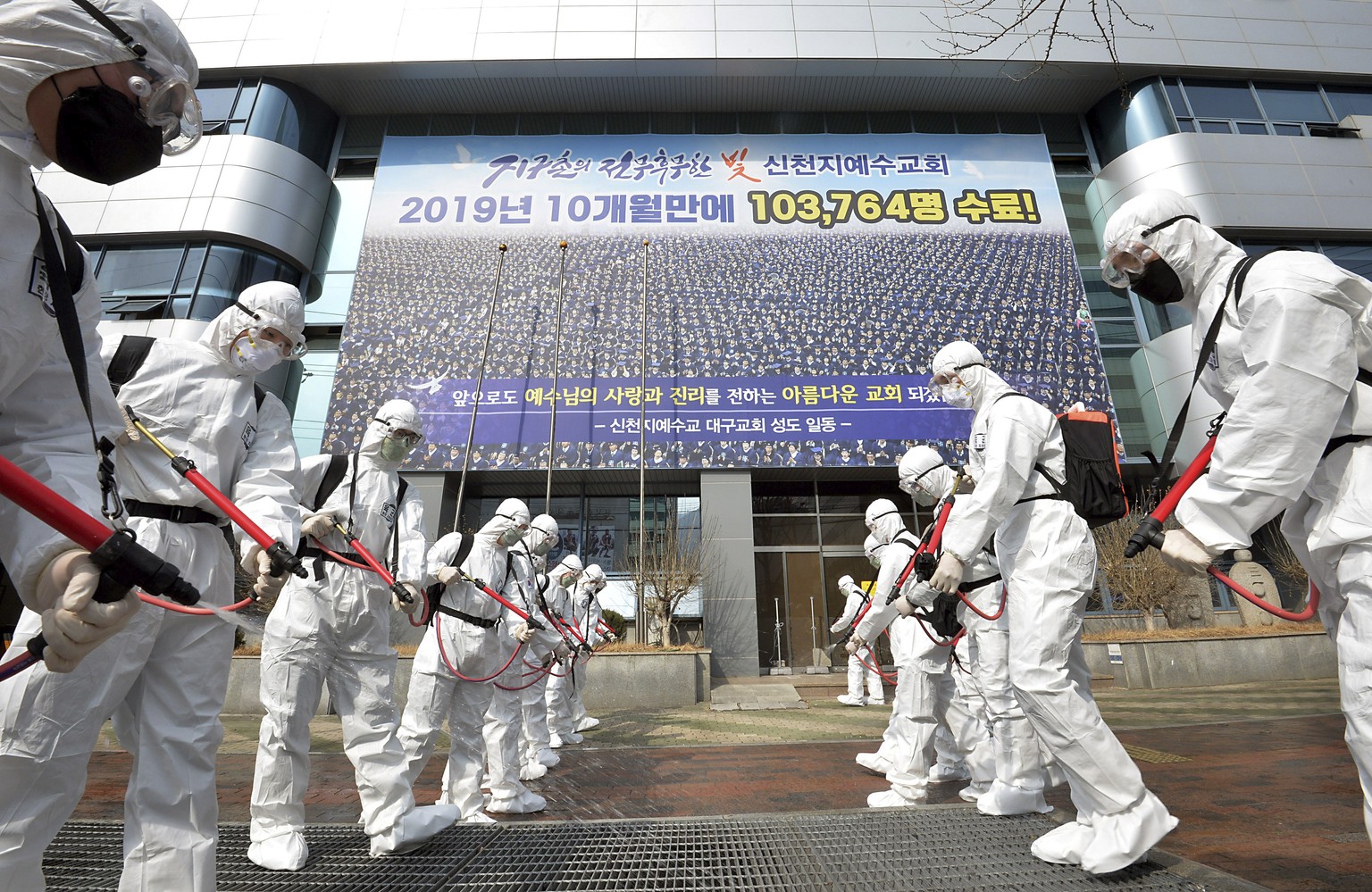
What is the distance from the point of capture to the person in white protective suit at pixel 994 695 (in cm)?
368

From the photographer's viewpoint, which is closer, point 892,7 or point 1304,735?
point 1304,735

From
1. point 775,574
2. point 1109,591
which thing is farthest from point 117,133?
point 1109,591

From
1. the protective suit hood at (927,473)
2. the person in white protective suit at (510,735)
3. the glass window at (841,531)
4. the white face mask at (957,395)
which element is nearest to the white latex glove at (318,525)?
the person in white protective suit at (510,735)

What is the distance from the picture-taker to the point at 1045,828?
3252mm

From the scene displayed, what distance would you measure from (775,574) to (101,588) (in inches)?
639

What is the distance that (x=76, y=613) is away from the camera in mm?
1160

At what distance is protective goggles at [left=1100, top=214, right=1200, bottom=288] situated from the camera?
8.23ft

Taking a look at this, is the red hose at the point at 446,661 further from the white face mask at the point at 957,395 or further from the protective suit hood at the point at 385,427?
the white face mask at the point at 957,395

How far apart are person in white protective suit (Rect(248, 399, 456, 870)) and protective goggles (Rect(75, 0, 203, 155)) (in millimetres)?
2391

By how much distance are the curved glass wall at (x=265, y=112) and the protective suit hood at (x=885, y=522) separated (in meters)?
20.4

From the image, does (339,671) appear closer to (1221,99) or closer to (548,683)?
(548,683)

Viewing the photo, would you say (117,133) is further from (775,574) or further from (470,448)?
(775,574)

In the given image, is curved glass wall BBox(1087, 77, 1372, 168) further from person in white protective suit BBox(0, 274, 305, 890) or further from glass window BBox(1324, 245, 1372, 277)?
person in white protective suit BBox(0, 274, 305, 890)

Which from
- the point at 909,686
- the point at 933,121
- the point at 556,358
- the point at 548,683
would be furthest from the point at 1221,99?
the point at 548,683
